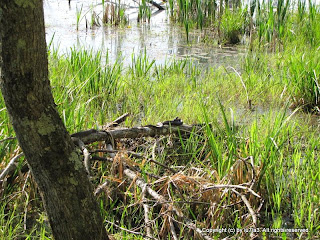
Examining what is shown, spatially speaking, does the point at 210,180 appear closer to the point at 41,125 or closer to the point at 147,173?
the point at 147,173

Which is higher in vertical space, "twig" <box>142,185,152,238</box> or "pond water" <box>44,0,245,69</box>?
"pond water" <box>44,0,245,69</box>

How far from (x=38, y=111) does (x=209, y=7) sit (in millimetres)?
5594

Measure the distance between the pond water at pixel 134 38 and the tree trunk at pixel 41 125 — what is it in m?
3.49

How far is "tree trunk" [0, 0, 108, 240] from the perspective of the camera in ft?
3.95

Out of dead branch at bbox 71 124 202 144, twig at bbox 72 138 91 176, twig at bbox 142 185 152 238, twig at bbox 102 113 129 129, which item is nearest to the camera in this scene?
twig at bbox 142 185 152 238

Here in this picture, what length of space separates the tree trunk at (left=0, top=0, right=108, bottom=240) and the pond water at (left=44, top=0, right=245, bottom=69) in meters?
3.49

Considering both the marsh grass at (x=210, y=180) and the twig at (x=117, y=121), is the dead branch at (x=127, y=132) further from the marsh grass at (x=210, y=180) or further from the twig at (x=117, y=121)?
the twig at (x=117, y=121)

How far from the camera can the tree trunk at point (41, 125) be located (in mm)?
1205

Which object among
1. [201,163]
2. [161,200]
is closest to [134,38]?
[201,163]

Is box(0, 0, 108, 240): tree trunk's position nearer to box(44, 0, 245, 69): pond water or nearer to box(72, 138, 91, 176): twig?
box(72, 138, 91, 176): twig

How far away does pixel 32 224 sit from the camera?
1.93 m

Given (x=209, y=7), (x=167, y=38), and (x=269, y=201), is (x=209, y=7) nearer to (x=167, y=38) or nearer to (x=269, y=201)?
(x=167, y=38)

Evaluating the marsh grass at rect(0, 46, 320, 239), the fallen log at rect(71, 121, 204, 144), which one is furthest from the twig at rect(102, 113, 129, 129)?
the fallen log at rect(71, 121, 204, 144)

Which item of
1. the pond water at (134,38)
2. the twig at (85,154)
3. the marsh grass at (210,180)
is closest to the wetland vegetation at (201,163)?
the marsh grass at (210,180)
